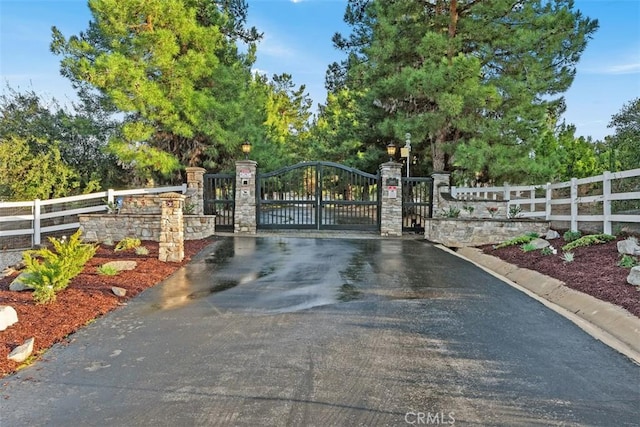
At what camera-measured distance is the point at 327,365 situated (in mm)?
3453

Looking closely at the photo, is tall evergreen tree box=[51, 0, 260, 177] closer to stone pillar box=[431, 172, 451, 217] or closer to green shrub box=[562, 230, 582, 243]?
stone pillar box=[431, 172, 451, 217]

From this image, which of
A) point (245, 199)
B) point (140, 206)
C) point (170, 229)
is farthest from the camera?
point (245, 199)

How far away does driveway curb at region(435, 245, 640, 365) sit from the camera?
4105 mm

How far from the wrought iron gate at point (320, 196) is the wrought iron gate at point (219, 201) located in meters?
0.92

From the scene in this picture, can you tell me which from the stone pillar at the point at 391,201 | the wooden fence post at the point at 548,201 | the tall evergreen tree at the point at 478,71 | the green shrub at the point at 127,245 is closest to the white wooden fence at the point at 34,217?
the green shrub at the point at 127,245

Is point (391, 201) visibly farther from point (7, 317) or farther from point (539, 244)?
point (7, 317)

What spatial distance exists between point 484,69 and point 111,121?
13.7 metres

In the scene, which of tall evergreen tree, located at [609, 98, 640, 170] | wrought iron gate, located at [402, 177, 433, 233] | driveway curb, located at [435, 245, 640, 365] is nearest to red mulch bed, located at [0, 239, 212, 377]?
driveway curb, located at [435, 245, 640, 365]

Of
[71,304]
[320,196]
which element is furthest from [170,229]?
[320,196]

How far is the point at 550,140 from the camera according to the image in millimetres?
18188

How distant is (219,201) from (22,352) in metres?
9.75

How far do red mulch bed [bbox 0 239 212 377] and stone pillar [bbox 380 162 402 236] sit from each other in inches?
272

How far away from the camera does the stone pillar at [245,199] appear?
12984 mm

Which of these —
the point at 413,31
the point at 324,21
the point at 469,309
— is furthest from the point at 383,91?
the point at 469,309
